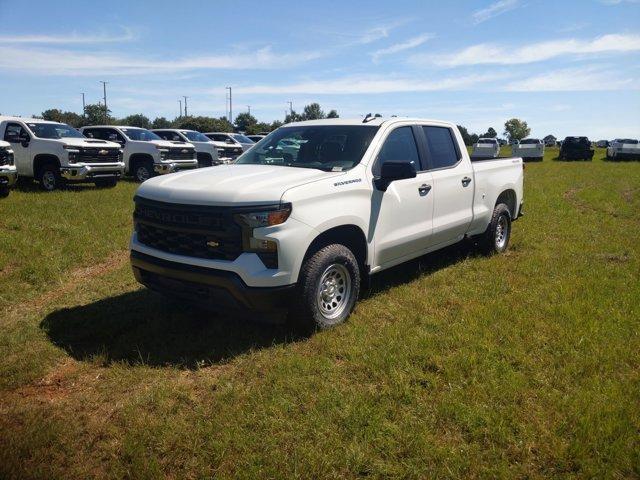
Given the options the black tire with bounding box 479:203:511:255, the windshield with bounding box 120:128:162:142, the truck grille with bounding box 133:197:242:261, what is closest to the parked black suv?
the windshield with bounding box 120:128:162:142

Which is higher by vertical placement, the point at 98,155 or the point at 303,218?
the point at 98,155

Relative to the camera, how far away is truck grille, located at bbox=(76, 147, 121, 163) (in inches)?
512

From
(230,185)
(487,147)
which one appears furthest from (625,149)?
(230,185)

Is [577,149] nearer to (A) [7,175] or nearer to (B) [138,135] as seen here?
(B) [138,135]

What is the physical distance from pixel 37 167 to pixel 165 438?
12.0 m

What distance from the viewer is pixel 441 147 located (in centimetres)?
596

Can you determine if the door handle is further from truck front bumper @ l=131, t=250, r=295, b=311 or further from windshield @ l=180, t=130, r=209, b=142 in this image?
windshield @ l=180, t=130, r=209, b=142

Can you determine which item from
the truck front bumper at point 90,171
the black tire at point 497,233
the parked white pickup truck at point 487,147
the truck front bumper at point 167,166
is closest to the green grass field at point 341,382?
the black tire at point 497,233

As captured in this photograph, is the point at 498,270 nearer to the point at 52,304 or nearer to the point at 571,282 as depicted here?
the point at 571,282

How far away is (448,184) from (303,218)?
2478 mm

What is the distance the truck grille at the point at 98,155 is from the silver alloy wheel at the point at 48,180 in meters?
0.72

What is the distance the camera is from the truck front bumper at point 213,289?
150 inches

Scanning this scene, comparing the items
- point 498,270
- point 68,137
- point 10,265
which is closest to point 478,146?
point 68,137

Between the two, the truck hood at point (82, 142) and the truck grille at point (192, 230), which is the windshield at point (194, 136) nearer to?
the truck hood at point (82, 142)
